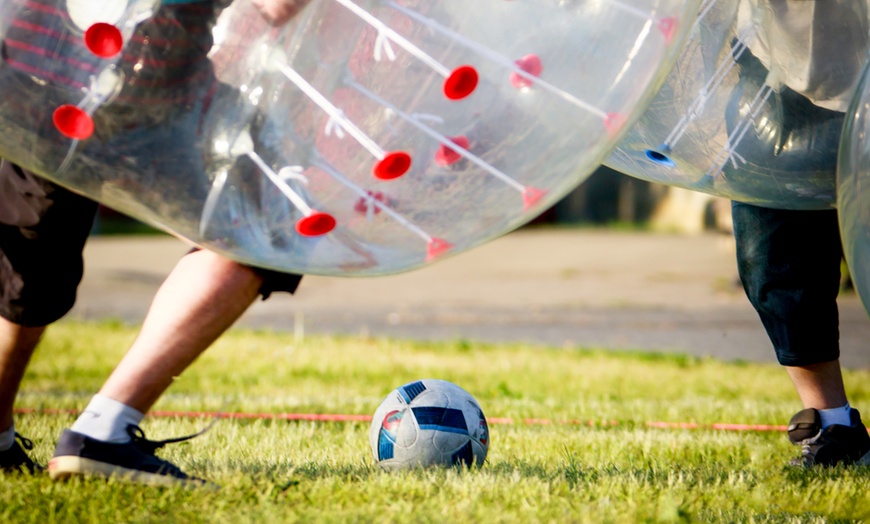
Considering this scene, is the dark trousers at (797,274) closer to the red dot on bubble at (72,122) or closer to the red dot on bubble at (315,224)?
the red dot on bubble at (315,224)

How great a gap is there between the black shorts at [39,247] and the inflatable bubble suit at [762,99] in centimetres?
108

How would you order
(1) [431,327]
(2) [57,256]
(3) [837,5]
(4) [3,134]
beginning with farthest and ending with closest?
→ (1) [431,327] → (2) [57,256] → (3) [837,5] → (4) [3,134]

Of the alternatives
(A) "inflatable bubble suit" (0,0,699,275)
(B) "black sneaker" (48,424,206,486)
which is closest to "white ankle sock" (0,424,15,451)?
(B) "black sneaker" (48,424,206,486)

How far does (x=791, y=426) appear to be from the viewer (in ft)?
10.2

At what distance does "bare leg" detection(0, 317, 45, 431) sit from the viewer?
254cm

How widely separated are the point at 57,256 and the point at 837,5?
2.05m

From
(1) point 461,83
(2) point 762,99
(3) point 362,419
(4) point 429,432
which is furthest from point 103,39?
(3) point 362,419

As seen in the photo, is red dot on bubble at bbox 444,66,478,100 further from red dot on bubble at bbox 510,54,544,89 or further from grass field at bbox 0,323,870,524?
grass field at bbox 0,323,870,524

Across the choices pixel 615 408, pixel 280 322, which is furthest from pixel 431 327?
pixel 615 408

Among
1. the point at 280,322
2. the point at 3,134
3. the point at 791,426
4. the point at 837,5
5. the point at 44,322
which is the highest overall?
the point at 280,322

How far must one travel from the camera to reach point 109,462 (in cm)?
216

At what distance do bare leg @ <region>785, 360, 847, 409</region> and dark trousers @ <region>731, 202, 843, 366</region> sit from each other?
4 cm

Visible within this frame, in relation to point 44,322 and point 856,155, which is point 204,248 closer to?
point 44,322

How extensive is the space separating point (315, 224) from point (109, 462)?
0.72 m
